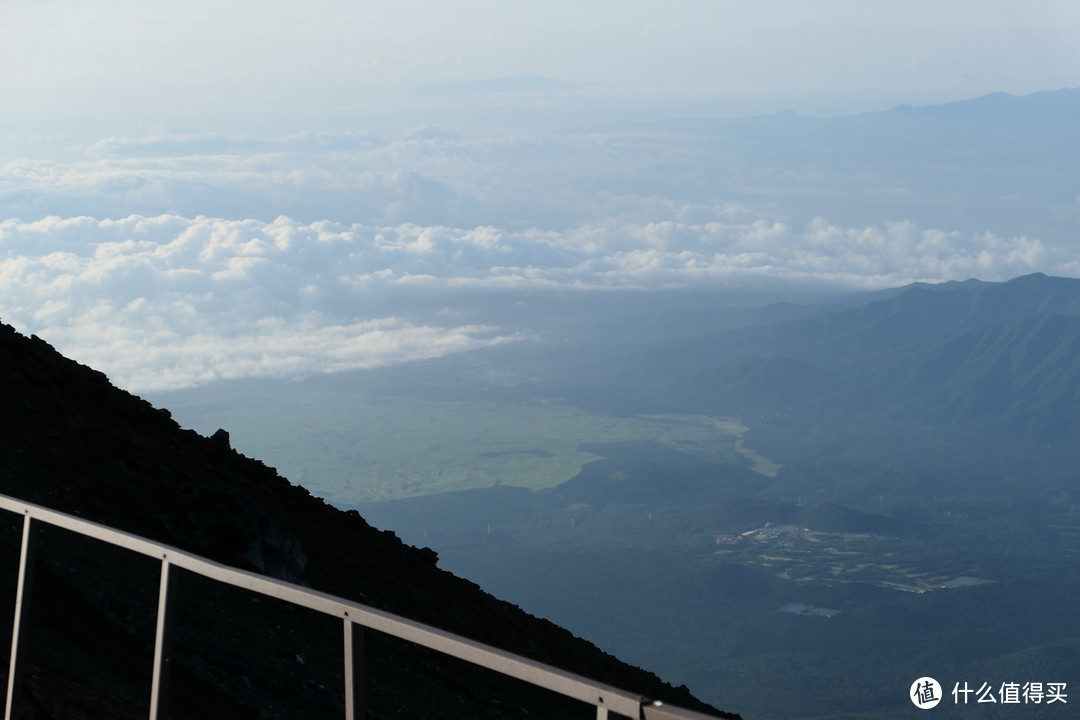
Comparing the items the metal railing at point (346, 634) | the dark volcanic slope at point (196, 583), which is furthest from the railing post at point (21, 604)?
the dark volcanic slope at point (196, 583)

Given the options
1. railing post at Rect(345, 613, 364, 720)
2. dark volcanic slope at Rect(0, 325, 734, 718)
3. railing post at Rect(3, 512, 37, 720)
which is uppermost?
dark volcanic slope at Rect(0, 325, 734, 718)

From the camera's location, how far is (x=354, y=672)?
18.2 feet

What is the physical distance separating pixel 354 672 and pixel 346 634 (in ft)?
0.73

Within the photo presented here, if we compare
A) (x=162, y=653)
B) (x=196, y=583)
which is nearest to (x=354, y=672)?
(x=162, y=653)

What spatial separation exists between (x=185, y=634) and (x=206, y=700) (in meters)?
3.19

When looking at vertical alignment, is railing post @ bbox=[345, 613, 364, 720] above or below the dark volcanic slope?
below

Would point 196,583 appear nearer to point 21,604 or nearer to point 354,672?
point 21,604

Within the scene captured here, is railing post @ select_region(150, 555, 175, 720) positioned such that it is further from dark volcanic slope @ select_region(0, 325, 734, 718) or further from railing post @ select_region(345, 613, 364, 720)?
dark volcanic slope @ select_region(0, 325, 734, 718)

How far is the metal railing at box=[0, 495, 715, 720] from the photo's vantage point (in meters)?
4.35

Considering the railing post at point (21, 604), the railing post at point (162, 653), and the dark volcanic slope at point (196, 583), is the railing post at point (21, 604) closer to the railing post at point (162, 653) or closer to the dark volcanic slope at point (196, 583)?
the railing post at point (162, 653)

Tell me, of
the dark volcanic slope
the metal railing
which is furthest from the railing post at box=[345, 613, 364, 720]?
the dark volcanic slope

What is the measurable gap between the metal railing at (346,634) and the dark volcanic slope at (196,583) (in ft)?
11.2

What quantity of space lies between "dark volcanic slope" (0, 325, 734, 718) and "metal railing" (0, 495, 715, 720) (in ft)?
11.2

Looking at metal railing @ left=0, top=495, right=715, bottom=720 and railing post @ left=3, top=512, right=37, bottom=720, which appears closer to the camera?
metal railing @ left=0, top=495, right=715, bottom=720
